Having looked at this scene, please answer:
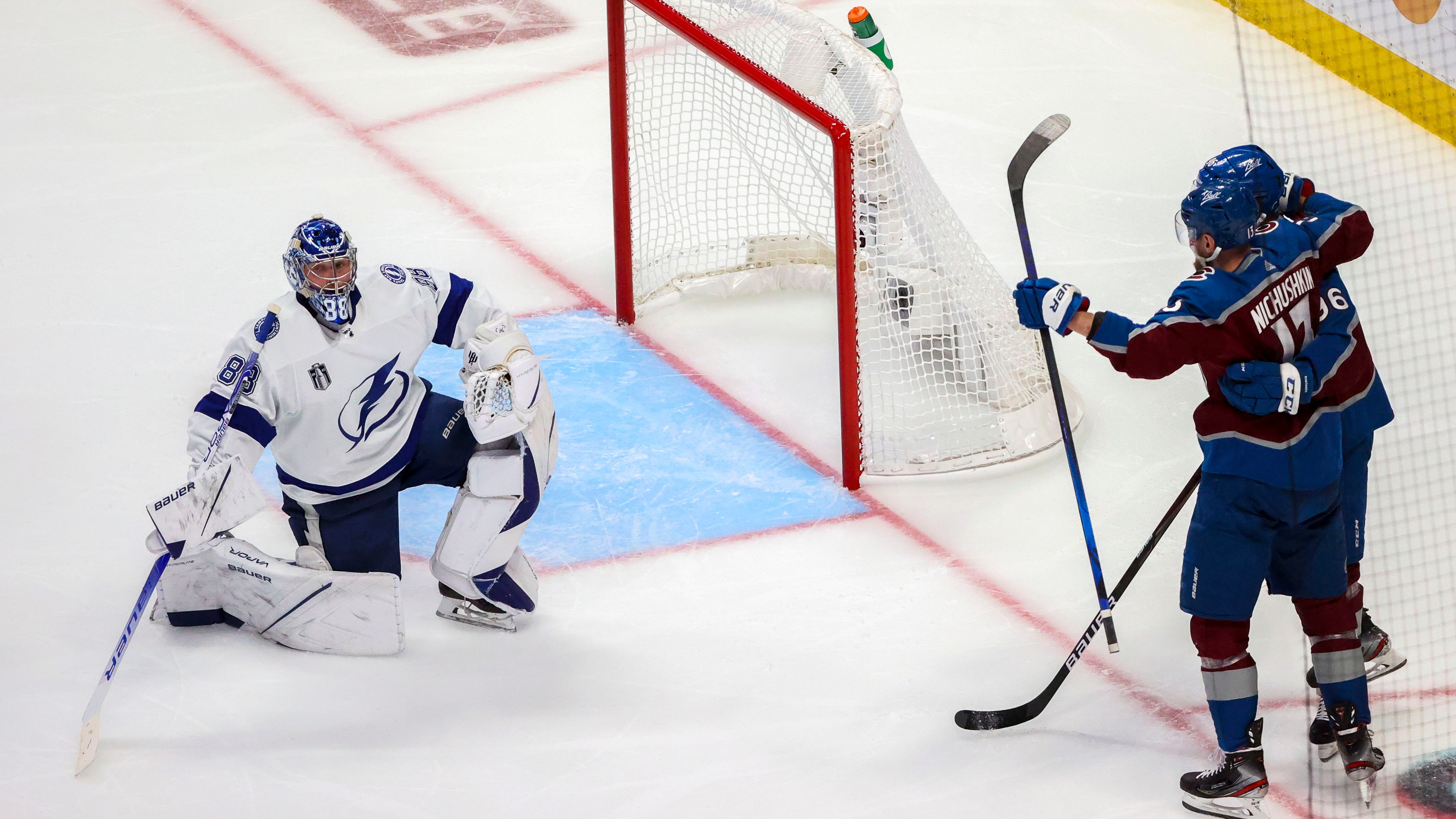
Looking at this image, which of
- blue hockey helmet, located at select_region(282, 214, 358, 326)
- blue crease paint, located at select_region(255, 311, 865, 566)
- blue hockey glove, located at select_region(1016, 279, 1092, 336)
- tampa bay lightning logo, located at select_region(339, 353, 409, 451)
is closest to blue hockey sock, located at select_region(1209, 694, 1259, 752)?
blue hockey glove, located at select_region(1016, 279, 1092, 336)

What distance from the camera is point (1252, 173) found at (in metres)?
3.13

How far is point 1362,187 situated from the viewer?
218 inches

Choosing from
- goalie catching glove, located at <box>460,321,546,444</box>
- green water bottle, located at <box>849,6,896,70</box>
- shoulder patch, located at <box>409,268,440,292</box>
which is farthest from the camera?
green water bottle, located at <box>849,6,896,70</box>

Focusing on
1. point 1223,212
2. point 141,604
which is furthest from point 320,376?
point 1223,212

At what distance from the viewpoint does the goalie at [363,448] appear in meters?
3.52

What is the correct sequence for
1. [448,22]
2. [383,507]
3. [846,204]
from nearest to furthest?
[383,507] < [846,204] < [448,22]

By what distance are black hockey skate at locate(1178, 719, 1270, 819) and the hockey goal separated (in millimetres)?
1315

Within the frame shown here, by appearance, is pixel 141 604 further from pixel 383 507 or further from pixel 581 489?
pixel 581 489

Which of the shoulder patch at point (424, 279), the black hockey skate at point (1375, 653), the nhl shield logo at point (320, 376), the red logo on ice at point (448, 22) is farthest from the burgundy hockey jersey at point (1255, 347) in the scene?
the red logo on ice at point (448, 22)

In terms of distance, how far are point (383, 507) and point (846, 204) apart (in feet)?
4.27

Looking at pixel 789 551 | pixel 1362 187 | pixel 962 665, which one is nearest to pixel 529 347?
pixel 789 551

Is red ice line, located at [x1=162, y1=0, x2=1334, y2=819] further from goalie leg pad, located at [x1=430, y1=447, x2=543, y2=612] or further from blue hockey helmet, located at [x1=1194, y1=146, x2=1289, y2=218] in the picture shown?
blue hockey helmet, located at [x1=1194, y1=146, x2=1289, y2=218]

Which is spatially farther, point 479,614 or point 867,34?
point 867,34

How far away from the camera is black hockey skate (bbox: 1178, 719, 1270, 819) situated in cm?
327
